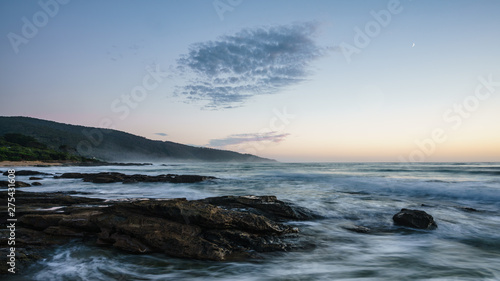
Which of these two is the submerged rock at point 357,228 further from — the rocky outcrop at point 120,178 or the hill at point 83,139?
the hill at point 83,139

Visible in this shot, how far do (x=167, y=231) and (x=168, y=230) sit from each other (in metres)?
0.03

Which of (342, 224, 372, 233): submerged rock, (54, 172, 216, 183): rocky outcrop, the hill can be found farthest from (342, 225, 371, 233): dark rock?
the hill

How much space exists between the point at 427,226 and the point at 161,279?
9071mm

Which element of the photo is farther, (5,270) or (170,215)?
(170,215)

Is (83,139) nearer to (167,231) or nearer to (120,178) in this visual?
(120,178)

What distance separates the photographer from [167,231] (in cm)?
652

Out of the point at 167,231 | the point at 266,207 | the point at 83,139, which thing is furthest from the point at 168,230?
the point at 83,139

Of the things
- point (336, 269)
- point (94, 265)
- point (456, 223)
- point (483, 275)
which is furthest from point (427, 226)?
point (94, 265)

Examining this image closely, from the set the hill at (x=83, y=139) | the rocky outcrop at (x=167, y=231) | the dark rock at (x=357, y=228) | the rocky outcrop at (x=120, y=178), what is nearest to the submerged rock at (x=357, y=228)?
the dark rock at (x=357, y=228)

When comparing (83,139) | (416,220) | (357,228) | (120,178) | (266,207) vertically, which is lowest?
(357,228)

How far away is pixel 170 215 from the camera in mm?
6965

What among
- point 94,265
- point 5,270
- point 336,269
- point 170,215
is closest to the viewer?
point 5,270

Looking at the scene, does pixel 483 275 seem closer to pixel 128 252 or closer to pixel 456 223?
pixel 456 223

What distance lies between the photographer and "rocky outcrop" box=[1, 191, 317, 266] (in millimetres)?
6281
